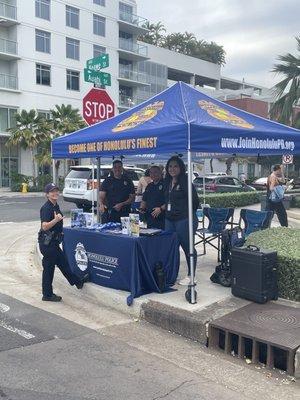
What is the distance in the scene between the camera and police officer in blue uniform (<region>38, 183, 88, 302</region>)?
21.0 feet

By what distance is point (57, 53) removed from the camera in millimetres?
39531

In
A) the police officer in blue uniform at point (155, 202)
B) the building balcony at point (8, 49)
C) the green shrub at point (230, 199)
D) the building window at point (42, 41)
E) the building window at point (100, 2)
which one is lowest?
the green shrub at point (230, 199)

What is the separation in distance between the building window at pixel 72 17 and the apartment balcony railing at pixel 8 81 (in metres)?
7.87

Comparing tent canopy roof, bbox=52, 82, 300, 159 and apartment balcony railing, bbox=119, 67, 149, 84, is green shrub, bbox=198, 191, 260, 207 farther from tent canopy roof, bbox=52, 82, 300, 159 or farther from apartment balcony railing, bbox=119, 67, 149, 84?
apartment balcony railing, bbox=119, 67, 149, 84

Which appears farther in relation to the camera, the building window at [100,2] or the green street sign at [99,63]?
the building window at [100,2]

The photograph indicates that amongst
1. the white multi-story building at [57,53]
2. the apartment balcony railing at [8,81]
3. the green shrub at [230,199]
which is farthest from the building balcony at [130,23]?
the green shrub at [230,199]

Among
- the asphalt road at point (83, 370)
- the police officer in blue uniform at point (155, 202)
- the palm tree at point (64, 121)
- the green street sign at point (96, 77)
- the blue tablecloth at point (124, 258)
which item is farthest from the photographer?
the palm tree at point (64, 121)

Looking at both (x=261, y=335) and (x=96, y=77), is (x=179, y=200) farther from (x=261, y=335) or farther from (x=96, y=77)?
(x=96, y=77)

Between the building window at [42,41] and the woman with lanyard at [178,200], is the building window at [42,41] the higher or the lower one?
the higher one

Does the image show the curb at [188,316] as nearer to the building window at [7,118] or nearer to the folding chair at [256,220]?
the folding chair at [256,220]

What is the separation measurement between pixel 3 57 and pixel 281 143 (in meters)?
33.1

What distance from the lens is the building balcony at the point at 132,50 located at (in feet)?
152

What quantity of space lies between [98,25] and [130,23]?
459 centimetres

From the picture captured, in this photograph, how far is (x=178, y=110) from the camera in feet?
20.7
